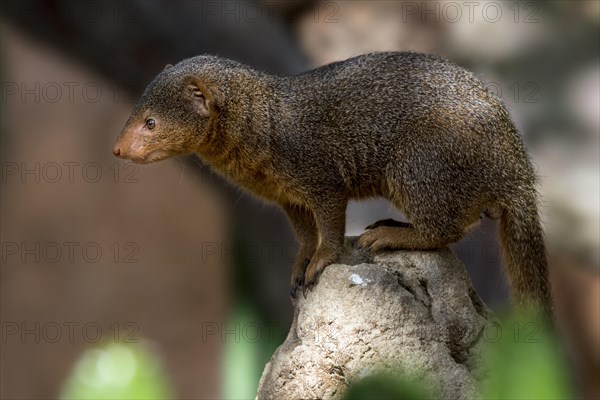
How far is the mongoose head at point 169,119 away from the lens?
3.03 metres

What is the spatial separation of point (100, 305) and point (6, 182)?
153 cm

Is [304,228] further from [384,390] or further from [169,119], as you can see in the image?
[384,390]

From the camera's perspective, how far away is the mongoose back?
2936 mm

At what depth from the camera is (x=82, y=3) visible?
504cm

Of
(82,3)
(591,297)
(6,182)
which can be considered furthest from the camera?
(6,182)

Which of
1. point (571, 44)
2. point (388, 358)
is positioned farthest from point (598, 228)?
point (388, 358)

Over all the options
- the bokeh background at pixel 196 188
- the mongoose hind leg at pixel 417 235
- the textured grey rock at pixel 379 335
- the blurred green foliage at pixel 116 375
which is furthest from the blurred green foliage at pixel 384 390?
the bokeh background at pixel 196 188

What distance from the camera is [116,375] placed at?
699mm

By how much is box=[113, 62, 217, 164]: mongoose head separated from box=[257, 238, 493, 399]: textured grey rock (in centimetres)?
79

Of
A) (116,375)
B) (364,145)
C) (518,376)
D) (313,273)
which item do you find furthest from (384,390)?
(364,145)

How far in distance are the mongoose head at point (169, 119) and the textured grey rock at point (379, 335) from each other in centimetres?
79

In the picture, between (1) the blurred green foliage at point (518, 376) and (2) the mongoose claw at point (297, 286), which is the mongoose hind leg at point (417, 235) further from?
(1) the blurred green foliage at point (518, 376)

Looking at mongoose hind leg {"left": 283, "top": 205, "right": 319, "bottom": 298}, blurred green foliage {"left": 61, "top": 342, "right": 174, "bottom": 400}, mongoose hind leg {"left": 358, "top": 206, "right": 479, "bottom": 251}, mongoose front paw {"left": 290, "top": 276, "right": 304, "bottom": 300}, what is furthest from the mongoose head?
blurred green foliage {"left": 61, "top": 342, "right": 174, "bottom": 400}

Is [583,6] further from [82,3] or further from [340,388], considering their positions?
[340,388]
